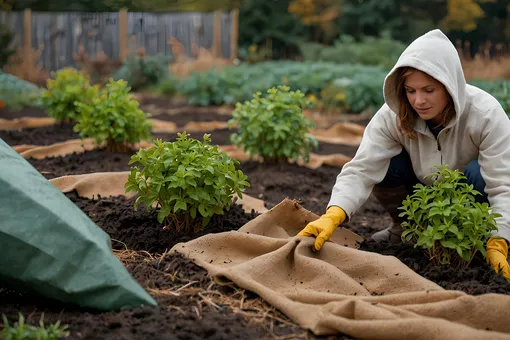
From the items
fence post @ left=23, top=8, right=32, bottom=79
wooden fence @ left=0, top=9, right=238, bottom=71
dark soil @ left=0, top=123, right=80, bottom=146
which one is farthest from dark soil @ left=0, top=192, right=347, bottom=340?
fence post @ left=23, top=8, right=32, bottom=79

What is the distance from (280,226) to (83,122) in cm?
262

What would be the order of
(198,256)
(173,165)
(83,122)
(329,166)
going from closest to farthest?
(198,256) → (173,165) → (83,122) → (329,166)

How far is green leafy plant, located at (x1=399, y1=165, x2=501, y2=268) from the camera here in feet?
9.18

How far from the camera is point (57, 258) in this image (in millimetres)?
2389

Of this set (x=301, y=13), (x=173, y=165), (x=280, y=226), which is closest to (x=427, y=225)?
(x=280, y=226)

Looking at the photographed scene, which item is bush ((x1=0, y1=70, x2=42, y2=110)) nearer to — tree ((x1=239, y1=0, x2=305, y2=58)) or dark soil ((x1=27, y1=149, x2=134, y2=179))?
dark soil ((x1=27, y1=149, x2=134, y2=179))

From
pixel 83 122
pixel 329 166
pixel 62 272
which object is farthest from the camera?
Answer: pixel 329 166

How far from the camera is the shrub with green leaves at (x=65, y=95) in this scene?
6.61 m

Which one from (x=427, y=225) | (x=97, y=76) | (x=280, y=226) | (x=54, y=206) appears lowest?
(x=97, y=76)

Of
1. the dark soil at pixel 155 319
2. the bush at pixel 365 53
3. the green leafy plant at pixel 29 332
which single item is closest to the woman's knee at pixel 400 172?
the dark soil at pixel 155 319

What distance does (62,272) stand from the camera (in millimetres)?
2389

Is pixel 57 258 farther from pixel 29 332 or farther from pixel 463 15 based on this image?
pixel 463 15

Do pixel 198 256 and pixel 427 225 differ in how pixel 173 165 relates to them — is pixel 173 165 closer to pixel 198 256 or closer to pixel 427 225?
pixel 198 256

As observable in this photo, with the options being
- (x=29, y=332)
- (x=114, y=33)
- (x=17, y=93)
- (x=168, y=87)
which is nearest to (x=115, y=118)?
(x=29, y=332)
